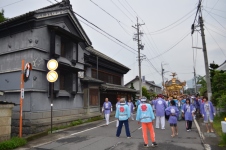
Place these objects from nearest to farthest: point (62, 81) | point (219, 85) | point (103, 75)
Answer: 1. point (62, 81)
2. point (219, 85)
3. point (103, 75)

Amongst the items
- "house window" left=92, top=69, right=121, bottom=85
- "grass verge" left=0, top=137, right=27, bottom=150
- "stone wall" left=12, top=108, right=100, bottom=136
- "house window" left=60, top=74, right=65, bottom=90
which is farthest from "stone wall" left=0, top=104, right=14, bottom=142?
"house window" left=92, top=69, right=121, bottom=85

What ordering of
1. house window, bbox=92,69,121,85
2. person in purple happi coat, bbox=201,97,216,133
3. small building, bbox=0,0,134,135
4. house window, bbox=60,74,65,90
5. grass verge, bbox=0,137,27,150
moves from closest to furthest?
grass verge, bbox=0,137,27,150
person in purple happi coat, bbox=201,97,216,133
small building, bbox=0,0,134,135
house window, bbox=60,74,65,90
house window, bbox=92,69,121,85

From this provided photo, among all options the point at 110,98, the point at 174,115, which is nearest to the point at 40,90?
the point at 174,115

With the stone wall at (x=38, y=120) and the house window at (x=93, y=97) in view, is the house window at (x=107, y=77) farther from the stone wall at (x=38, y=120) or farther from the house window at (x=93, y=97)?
the stone wall at (x=38, y=120)

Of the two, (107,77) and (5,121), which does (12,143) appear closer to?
(5,121)

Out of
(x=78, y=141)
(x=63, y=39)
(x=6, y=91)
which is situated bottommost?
(x=78, y=141)

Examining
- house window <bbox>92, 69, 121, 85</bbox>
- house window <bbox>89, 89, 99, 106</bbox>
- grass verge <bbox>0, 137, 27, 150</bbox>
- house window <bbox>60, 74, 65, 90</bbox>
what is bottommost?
grass verge <bbox>0, 137, 27, 150</bbox>

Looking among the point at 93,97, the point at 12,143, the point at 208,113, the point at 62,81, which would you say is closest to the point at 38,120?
the point at 12,143

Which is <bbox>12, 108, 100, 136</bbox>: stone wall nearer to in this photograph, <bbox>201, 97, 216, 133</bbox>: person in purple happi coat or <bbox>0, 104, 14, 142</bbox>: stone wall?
<bbox>0, 104, 14, 142</bbox>: stone wall

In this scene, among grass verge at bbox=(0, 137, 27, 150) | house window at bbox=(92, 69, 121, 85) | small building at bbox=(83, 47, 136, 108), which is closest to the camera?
grass verge at bbox=(0, 137, 27, 150)

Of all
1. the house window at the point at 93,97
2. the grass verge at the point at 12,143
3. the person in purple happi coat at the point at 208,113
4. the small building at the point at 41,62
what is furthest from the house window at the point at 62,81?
the person in purple happi coat at the point at 208,113

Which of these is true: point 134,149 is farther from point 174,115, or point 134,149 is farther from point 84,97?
point 84,97

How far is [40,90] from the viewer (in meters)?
12.3

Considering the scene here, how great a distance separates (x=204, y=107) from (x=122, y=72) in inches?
808
